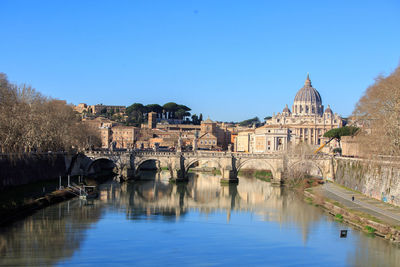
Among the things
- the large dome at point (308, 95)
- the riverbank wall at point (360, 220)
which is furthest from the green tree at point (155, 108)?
the riverbank wall at point (360, 220)

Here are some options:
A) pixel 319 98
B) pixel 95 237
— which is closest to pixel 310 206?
pixel 95 237

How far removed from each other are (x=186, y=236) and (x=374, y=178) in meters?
16.8

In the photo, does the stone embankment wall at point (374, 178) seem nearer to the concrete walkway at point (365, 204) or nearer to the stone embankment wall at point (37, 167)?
the concrete walkway at point (365, 204)

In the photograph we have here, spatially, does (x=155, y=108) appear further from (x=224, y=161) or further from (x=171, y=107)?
(x=224, y=161)

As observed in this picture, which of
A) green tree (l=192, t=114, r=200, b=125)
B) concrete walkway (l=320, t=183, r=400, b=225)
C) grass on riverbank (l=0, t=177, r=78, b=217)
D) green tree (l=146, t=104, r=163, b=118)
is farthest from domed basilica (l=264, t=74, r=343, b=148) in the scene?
grass on riverbank (l=0, t=177, r=78, b=217)

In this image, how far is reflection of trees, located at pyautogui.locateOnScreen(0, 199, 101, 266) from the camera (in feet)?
80.3

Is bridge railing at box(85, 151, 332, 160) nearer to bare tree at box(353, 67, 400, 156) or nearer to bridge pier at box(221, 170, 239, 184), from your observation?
bridge pier at box(221, 170, 239, 184)

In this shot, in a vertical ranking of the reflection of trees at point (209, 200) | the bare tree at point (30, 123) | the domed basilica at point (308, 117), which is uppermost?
the domed basilica at point (308, 117)

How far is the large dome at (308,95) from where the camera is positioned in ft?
468

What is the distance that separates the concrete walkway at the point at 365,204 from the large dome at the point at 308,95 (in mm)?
97849

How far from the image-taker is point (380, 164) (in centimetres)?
3738

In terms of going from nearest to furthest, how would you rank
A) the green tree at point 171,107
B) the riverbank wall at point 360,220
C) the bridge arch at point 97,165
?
the riverbank wall at point 360,220 → the bridge arch at point 97,165 → the green tree at point 171,107

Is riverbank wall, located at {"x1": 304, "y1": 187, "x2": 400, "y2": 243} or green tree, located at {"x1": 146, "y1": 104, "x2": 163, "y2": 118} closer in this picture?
riverbank wall, located at {"x1": 304, "y1": 187, "x2": 400, "y2": 243}

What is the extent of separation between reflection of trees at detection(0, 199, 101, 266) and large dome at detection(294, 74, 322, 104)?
111951 mm
